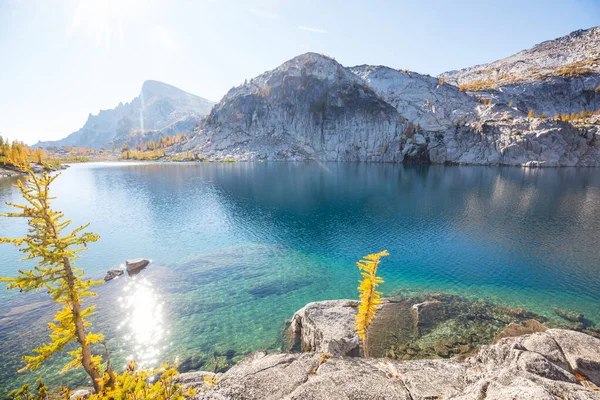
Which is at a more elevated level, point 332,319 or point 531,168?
point 531,168

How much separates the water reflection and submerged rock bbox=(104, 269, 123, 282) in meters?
2.37

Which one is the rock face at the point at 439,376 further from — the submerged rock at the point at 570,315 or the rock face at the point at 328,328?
the submerged rock at the point at 570,315

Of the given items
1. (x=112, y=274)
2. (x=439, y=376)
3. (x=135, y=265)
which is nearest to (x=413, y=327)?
(x=439, y=376)

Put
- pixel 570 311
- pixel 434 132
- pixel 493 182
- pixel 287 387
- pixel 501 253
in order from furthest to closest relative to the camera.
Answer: pixel 434 132, pixel 493 182, pixel 501 253, pixel 570 311, pixel 287 387

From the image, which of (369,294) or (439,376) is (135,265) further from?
(439,376)

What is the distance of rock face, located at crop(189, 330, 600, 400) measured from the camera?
32.3ft

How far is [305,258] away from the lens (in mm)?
40750

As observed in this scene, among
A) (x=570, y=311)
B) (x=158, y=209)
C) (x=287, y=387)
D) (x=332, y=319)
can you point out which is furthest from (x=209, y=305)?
(x=158, y=209)

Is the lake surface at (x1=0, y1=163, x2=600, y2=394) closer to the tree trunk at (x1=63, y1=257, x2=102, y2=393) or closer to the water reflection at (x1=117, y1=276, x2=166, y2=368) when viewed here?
the water reflection at (x1=117, y1=276, x2=166, y2=368)

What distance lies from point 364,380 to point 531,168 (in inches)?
7807

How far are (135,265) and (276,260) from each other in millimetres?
19493

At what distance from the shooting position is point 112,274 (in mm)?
34250

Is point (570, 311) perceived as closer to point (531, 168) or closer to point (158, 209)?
point (158, 209)

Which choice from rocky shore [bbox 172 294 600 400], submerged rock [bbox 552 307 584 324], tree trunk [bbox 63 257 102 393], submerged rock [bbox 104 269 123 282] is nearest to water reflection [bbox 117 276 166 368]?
submerged rock [bbox 104 269 123 282]
